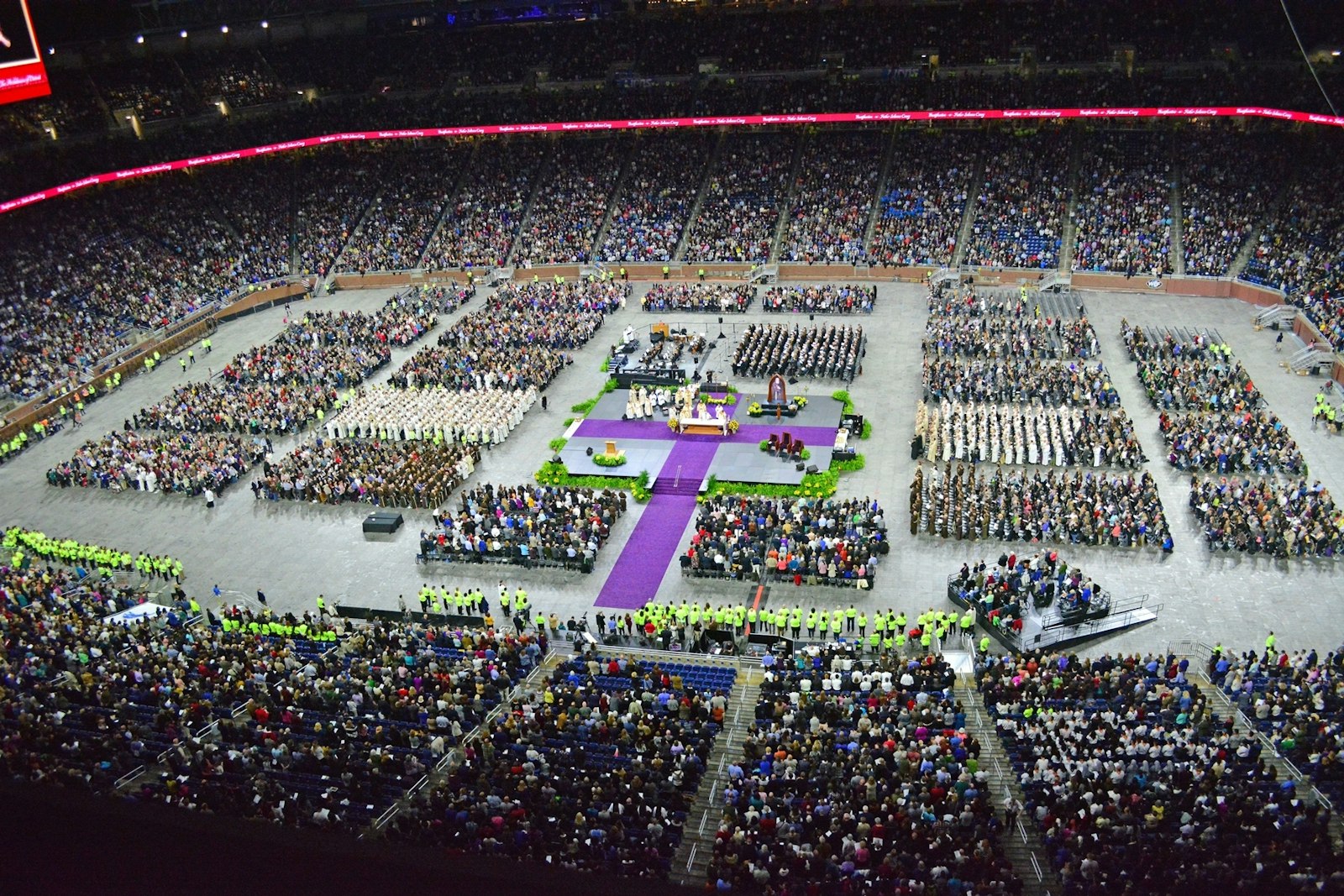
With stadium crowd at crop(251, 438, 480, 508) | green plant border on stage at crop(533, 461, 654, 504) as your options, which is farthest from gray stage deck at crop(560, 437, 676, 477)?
stadium crowd at crop(251, 438, 480, 508)

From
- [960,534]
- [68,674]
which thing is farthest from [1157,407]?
[68,674]

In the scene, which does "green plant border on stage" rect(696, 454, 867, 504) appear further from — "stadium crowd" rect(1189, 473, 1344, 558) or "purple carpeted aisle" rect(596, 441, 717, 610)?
"stadium crowd" rect(1189, 473, 1344, 558)

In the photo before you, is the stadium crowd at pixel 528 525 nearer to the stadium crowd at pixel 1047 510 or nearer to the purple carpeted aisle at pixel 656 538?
the purple carpeted aisle at pixel 656 538

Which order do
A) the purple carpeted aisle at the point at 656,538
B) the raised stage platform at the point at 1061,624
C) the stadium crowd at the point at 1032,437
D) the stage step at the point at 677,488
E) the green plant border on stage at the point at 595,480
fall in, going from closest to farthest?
the raised stage platform at the point at 1061,624, the purple carpeted aisle at the point at 656,538, the stadium crowd at the point at 1032,437, the stage step at the point at 677,488, the green plant border on stage at the point at 595,480

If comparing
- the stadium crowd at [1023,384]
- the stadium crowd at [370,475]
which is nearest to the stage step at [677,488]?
the stadium crowd at [370,475]

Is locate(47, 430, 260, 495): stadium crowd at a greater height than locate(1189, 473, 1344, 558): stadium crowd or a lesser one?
greater

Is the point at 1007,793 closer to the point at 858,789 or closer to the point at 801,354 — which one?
the point at 858,789
